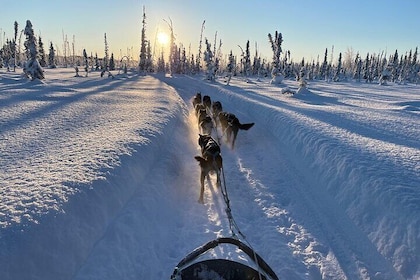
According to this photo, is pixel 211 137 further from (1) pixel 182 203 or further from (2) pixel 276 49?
(2) pixel 276 49

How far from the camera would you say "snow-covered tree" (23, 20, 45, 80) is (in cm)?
2738

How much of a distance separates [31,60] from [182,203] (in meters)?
28.5

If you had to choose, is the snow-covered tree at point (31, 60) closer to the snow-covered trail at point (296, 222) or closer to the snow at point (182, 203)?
the snow at point (182, 203)

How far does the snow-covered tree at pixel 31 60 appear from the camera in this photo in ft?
89.8

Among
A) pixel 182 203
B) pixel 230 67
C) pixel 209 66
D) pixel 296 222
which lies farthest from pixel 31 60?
pixel 296 222

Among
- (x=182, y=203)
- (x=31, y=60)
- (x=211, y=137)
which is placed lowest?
(x=182, y=203)

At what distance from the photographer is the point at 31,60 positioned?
92.0 ft

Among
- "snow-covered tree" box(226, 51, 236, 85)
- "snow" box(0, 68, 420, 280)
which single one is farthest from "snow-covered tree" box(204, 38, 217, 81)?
"snow" box(0, 68, 420, 280)

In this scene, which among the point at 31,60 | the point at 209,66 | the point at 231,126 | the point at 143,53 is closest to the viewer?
the point at 231,126

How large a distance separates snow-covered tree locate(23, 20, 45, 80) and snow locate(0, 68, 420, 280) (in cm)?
2103

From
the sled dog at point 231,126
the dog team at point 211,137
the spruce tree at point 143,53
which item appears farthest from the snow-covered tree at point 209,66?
the sled dog at point 231,126

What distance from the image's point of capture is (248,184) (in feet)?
23.6

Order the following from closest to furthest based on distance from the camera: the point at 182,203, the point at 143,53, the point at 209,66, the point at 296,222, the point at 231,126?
1. the point at 296,222
2. the point at 182,203
3. the point at 231,126
4. the point at 209,66
5. the point at 143,53

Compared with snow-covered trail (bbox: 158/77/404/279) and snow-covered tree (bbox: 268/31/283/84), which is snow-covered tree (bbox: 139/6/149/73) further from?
snow-covered trail (bbox: 158/77/404/279)
